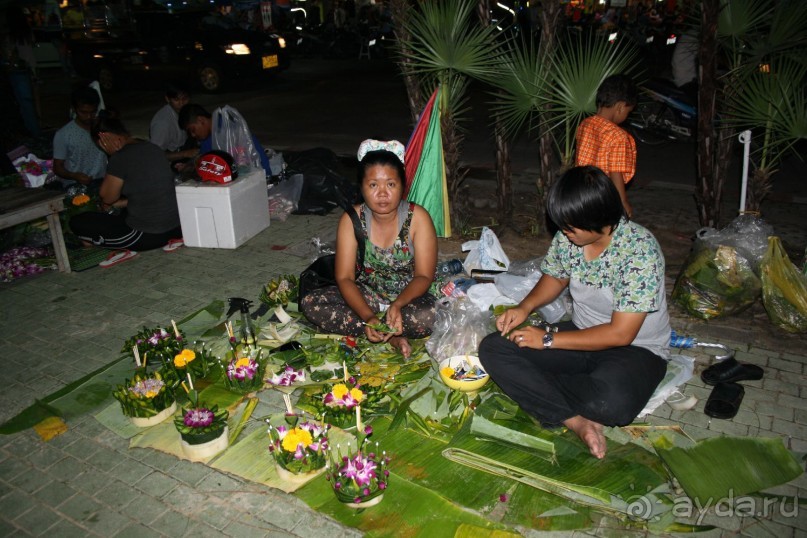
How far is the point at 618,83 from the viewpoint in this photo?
4.08 m

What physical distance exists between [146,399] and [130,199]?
2895 millimetres

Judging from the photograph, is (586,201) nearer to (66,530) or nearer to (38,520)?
(66,530)

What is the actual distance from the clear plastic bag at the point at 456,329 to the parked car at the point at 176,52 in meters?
12.8

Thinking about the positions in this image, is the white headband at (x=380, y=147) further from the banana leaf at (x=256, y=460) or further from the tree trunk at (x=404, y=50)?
the banana leaf at (x=256, y=460)

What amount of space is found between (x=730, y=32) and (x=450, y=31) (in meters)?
2.18

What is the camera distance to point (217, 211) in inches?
221

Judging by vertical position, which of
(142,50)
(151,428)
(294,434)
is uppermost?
(142,50)

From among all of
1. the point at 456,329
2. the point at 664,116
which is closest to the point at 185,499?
the point at 456,329

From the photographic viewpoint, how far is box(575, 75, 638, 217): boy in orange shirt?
161 inches

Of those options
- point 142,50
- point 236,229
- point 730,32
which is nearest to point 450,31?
point 730,32

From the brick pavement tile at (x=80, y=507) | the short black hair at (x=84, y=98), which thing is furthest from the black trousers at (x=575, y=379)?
the short black hair at (x=84, y=98)

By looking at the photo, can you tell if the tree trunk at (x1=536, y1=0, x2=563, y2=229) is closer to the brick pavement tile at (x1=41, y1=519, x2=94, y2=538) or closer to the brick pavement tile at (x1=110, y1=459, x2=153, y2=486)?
the brick pavement tile at (x1=110, y1=459, x2=153, y2=486)

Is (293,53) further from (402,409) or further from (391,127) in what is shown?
(402,409)

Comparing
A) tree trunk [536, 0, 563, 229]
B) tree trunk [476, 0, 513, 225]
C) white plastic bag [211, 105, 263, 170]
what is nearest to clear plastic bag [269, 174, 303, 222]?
white plastic bag [211, 105, 263, 170]
